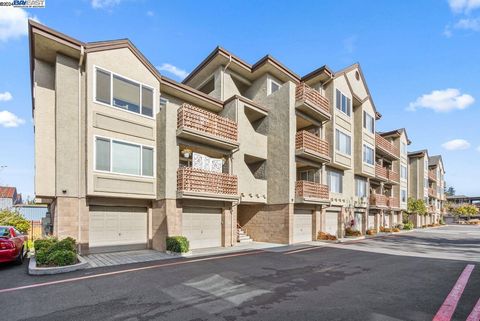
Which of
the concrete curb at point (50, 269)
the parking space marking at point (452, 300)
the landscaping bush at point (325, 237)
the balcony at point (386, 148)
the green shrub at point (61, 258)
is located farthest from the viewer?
the balcony at point (386, 148)

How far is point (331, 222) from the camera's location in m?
24.1

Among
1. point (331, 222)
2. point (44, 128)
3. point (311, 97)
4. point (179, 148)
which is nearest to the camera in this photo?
point (44, 128)

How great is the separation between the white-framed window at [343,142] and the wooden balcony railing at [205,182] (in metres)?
11.4

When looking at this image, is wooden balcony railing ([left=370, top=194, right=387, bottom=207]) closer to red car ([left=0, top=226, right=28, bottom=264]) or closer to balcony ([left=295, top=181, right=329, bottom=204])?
balcony ([left=295, top=181, right=329, bottom=204])

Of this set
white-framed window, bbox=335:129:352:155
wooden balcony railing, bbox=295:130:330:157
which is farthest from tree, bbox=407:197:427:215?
wooden balcony railing, bbox=295:130:330:157

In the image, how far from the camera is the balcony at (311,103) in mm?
19953

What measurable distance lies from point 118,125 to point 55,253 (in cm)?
676

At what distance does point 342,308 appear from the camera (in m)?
6.55

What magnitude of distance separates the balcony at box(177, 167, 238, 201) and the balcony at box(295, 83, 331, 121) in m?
7.66

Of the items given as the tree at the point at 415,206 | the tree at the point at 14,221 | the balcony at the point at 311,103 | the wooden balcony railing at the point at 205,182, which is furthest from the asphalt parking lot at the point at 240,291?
the tree at the point at 415,206

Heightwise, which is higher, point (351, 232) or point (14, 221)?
point (14, 221)

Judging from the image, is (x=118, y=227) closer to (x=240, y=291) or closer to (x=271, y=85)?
(x=240, y=291)

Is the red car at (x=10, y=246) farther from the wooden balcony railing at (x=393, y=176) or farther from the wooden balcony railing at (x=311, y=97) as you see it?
the wooden balcony railing at (x=393, y=176)

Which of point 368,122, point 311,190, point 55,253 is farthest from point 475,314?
point 368,122
